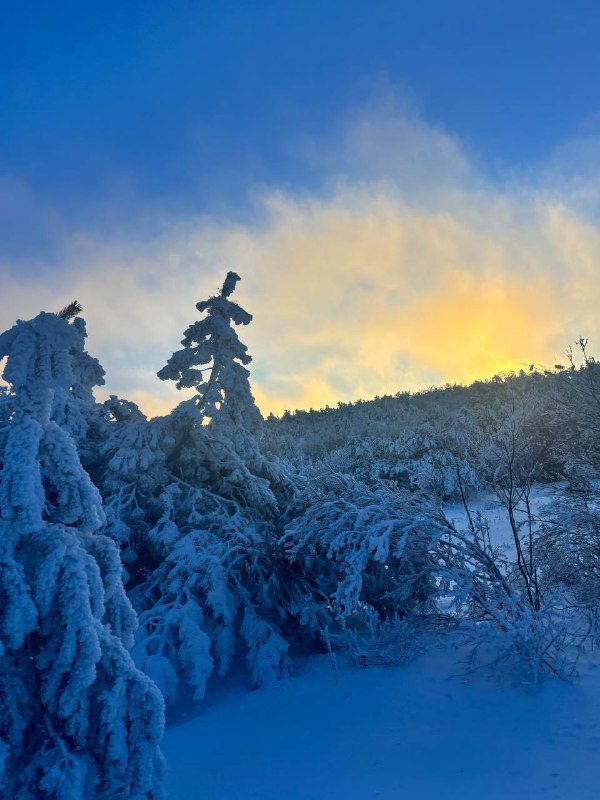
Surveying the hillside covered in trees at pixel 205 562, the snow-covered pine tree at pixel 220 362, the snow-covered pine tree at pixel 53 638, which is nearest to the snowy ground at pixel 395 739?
the hillside covered in trees at pixel 205 562

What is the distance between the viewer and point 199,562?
8.80m

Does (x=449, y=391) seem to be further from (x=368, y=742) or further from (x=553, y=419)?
(x=368, y=742)

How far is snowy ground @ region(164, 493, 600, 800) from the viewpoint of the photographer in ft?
17.7

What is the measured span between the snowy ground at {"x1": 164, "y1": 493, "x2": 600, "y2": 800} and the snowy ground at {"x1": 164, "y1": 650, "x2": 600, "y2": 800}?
15mm

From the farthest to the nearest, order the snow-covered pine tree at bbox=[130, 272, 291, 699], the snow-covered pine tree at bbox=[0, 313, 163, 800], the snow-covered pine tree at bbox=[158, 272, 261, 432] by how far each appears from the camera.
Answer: the snow-covered pine tree at bbox=[158, 272, 261, 432], the snow-covered pine tree at bbox=[130, 272, 291, 699], the snow-covered pine tree at bbox=[0, 313, 163, 800]

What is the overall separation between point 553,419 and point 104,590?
9.50 meters

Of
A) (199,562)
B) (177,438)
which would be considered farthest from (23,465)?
(177,438)

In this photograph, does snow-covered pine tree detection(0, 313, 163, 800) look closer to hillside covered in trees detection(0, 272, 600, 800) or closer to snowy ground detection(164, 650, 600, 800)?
hillside covered in trees detection(0, 272, 600, 800)

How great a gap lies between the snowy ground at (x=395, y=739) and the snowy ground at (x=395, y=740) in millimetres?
15

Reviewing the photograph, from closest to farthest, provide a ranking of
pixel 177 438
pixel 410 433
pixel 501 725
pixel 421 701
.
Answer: pixel 501 725 → pixel 421 701 → pixel 177 438 → pixel 410 433

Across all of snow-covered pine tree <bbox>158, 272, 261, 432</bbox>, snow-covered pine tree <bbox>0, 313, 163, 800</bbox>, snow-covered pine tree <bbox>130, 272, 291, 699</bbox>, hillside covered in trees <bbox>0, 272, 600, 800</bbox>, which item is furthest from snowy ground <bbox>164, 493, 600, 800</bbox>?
snow-covered pine tree <bbox>158, 272, 261, 432</bbox>

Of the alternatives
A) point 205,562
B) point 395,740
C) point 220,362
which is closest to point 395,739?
point 395,740

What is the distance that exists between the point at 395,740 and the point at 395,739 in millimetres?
20

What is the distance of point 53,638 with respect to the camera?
12.8ft
